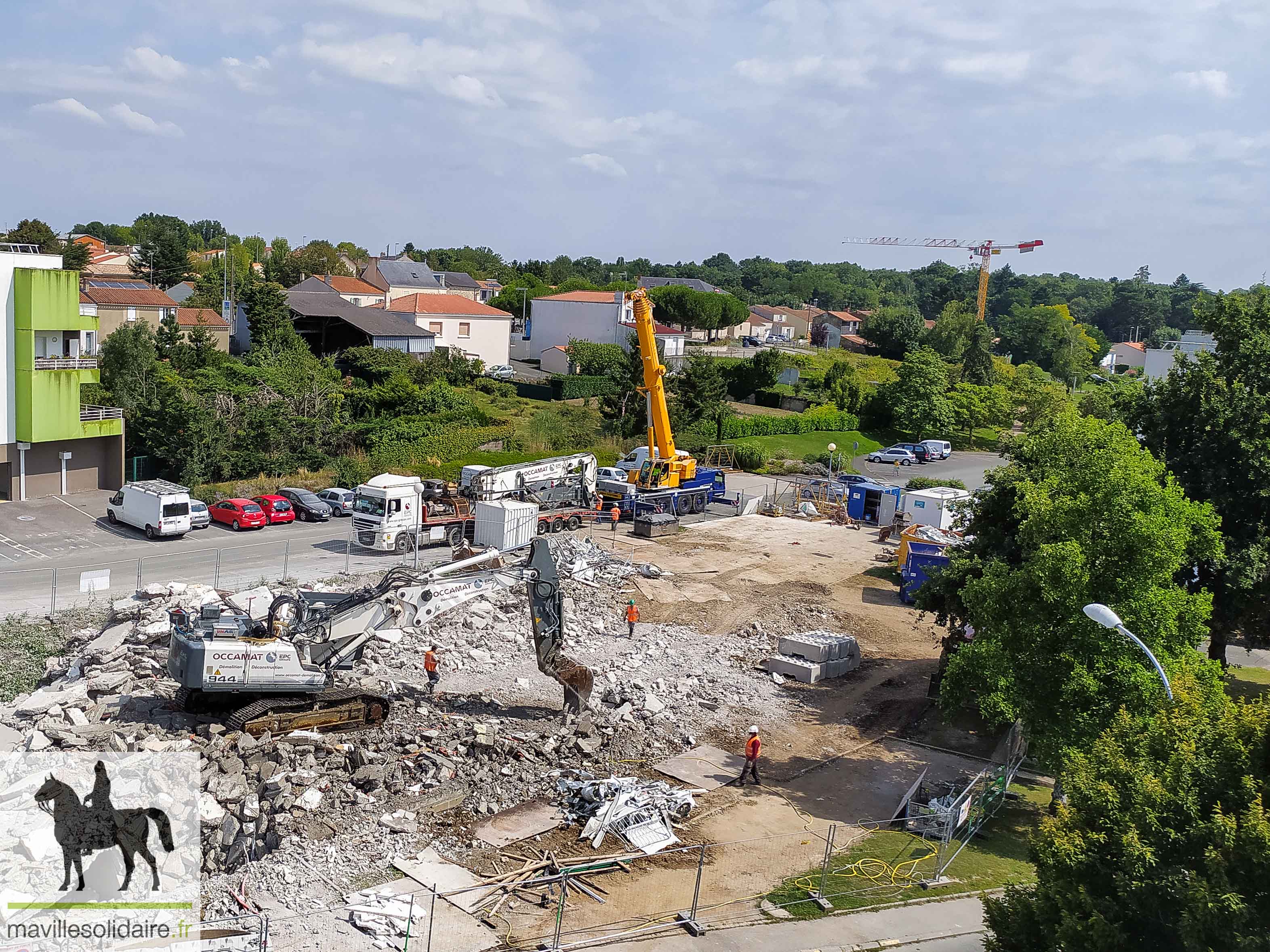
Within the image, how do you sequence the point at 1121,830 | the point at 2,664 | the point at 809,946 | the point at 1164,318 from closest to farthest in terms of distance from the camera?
the point at 1121,830 < the point at 809,946 < the point at 2,664 < the point at 1164,318

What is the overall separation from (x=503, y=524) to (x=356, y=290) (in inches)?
2246

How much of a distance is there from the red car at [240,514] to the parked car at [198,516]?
58 centimetres

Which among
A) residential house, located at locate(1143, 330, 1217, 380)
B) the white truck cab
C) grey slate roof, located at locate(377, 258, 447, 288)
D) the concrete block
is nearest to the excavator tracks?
the concrete block

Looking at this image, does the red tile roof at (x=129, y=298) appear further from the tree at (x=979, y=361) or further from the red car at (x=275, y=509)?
the tree at (x=979, y=361)

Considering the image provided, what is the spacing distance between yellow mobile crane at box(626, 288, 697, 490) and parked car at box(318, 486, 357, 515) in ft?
35.2

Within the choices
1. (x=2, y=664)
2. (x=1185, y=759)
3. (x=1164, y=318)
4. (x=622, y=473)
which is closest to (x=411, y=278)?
(x=622, y=473)

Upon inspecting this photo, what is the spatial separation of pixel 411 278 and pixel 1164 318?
109233mm

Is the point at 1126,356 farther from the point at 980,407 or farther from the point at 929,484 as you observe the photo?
the point at 929,484

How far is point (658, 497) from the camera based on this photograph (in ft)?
135

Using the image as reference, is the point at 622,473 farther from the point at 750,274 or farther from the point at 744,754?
the point at 750,274

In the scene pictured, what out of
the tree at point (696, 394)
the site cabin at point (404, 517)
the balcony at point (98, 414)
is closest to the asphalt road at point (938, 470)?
the tree at point (696, 394)

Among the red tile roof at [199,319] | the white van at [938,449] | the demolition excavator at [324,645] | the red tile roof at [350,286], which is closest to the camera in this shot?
the demolition excavator at [324,645]

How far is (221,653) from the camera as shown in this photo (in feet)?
60.8

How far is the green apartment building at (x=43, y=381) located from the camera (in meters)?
37.6
